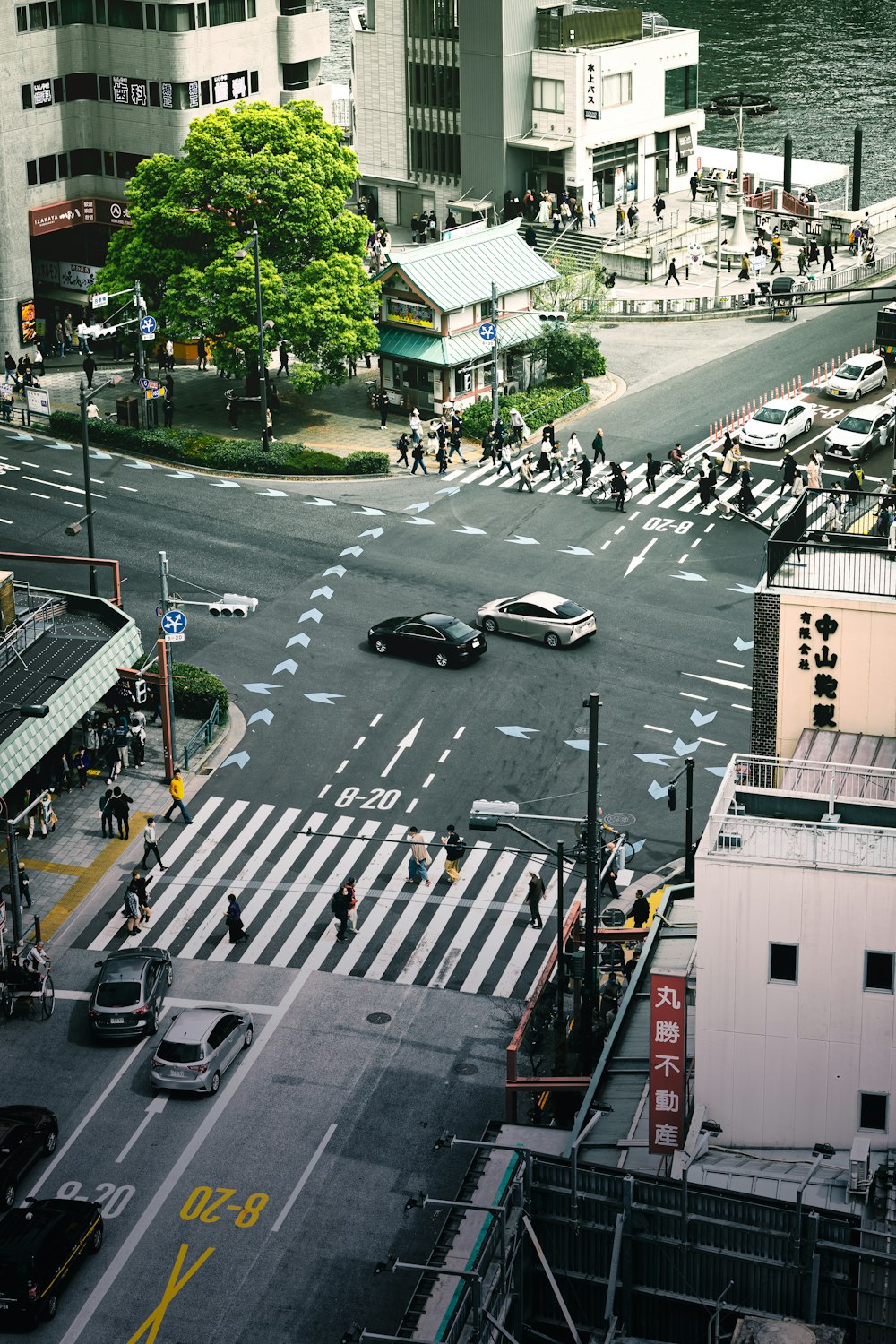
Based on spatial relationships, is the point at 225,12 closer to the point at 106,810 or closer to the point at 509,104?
the point at 509,104

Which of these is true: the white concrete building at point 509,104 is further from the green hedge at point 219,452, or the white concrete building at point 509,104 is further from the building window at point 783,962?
the building window at point 783,962

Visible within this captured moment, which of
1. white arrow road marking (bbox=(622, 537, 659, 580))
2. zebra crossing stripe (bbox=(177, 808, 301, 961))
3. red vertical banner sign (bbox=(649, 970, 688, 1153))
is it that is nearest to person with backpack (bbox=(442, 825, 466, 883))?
zebra crossing stripe (bbox=(177, 808, 301, 961))

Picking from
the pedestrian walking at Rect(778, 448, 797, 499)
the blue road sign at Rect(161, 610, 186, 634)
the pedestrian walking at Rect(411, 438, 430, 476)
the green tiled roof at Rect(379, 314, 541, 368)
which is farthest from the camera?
the green tiled roof at Rect(379, 314, 541, 368)

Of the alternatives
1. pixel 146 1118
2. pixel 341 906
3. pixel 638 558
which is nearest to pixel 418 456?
pixel 638 558

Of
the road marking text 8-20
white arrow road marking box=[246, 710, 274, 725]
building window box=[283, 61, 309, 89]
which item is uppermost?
building window box=[283, 61, 309, 89]

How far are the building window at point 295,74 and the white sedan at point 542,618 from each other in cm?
4654

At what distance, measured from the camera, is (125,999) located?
48969 mm

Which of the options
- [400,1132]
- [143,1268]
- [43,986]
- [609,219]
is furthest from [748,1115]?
[609,219]

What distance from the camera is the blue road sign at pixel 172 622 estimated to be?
189 ft

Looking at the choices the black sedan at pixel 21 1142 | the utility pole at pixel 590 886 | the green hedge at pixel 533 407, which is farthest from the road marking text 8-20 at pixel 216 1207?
the green hedge at pixel 533 407

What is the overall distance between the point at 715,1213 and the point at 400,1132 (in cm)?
1212

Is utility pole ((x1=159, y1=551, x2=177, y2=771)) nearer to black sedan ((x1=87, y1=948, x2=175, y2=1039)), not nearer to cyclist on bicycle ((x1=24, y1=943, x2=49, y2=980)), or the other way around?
cyclist on bicycle ((x1=24, y1=943, x2=49, y2=980))

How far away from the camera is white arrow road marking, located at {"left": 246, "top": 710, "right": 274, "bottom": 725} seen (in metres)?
64.7

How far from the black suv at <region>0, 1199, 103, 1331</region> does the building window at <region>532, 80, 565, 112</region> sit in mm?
86928
